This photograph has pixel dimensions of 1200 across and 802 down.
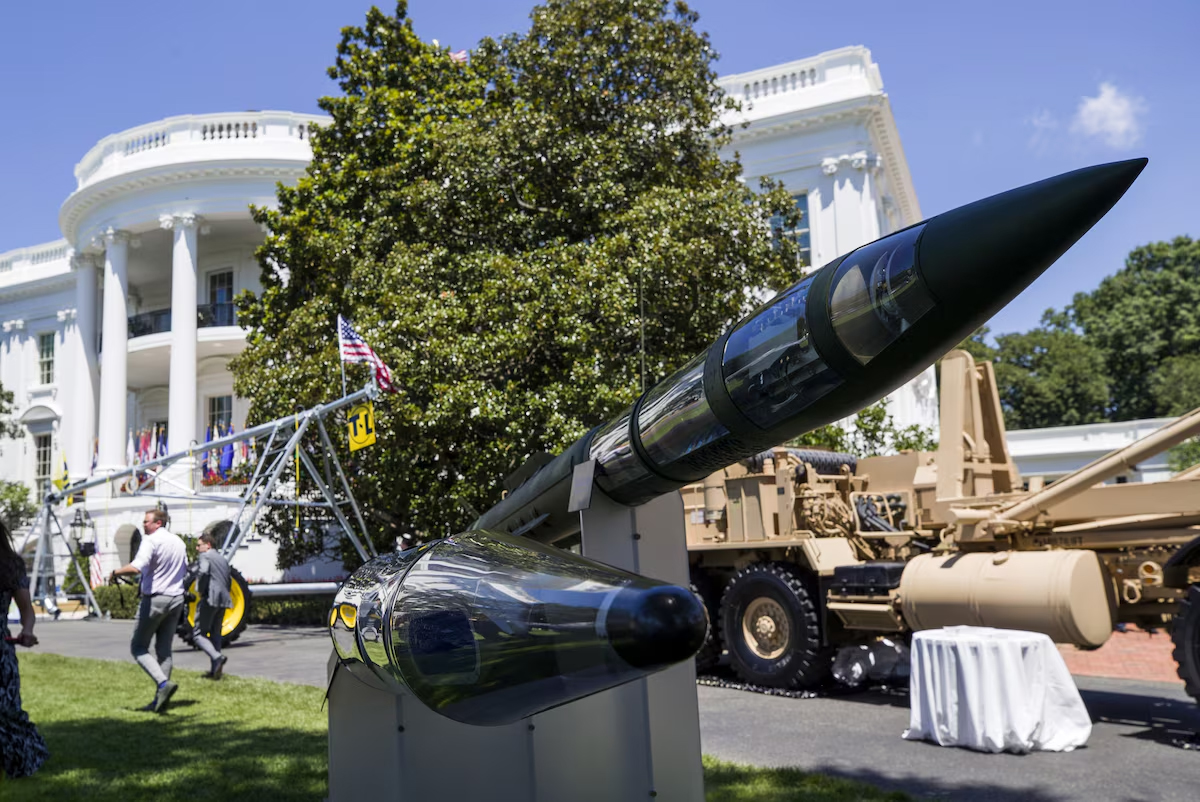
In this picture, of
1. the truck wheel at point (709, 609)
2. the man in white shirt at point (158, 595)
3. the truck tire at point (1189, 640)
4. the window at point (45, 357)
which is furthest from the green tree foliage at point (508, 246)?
the window at point (45, 357)

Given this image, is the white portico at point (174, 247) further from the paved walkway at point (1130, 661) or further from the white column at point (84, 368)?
the paved walkway at point (1130, 661)

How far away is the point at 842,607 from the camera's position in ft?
28.8

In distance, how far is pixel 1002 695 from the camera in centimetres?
672

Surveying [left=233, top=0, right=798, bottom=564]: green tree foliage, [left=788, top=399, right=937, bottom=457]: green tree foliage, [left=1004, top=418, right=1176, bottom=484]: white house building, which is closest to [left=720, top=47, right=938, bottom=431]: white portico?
[left=788, top=399, right=937, bottom=457]: green tree foliage

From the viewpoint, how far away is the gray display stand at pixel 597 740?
3568 millimetres

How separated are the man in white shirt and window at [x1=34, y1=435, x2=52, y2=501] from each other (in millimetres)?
29965

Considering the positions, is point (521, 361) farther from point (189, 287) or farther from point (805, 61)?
point (189, 287)

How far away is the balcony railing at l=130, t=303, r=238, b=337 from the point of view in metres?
30.0

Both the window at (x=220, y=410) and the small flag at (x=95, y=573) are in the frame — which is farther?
the window at (x=220, y=410)

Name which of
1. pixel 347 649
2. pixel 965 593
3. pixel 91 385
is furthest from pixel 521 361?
pixel 91 385

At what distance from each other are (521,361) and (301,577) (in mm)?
15084

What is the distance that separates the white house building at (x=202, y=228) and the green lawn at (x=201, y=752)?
1562cm

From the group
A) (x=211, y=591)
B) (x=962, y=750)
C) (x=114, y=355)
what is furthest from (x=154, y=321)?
(x=962, y=750)

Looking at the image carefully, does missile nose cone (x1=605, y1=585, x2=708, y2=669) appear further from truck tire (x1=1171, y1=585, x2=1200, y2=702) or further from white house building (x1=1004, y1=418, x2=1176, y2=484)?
white house building (x1=1004, y1=418, x2=1176, y2=484)
